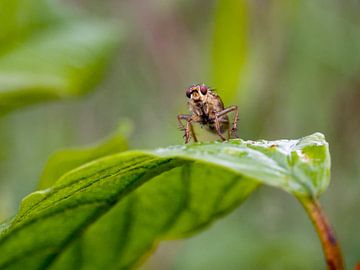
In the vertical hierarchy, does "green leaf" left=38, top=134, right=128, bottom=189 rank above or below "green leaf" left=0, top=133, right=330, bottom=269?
above

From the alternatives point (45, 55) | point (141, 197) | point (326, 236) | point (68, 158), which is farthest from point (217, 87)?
point (326, 236)

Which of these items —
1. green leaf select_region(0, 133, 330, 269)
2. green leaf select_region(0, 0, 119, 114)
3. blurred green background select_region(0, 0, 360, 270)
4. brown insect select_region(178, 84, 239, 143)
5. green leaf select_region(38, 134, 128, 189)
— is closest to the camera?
green leaf select_region(0, 133, 330, 269)

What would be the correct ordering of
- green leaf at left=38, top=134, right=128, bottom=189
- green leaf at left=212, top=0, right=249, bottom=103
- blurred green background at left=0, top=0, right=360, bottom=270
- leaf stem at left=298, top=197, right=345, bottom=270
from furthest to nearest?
green leaf at left=212, top=0, right=249, bottom=103, blurred green background at left=0, top=0, right=360, bottom=270, green leaf at left=38, top=134, right=128, bottom=189, leaf stem at left=298, top=197, right=345, bottom=270

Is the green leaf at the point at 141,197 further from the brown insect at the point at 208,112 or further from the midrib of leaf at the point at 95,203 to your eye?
the brown insect at the point at 208,112

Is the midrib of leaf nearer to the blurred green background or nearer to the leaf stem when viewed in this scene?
the leaf stem

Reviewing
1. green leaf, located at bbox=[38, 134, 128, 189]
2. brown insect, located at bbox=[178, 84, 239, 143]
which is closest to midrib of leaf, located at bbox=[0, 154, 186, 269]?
green leaf, located at bbox=[38, 134, 128, 189]

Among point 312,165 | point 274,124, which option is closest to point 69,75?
point 312,165

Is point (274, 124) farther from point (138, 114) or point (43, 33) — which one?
point (43, 33)
